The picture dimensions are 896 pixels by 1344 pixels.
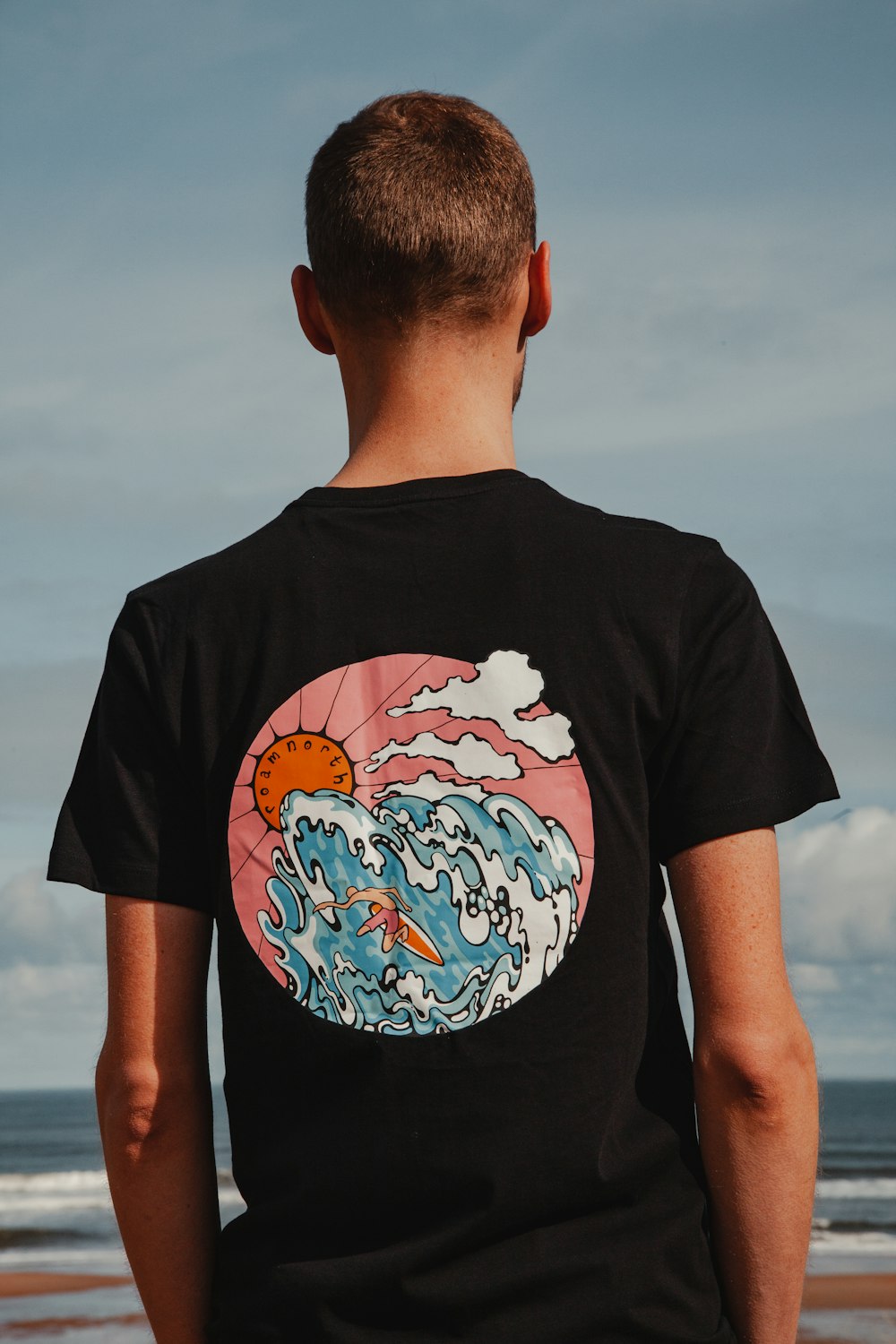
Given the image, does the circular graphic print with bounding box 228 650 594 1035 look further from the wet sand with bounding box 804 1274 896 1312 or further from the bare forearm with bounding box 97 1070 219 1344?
the wet sand with bounding box 804 1274 896 1312

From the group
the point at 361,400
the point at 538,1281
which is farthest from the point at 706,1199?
the point at 361,400

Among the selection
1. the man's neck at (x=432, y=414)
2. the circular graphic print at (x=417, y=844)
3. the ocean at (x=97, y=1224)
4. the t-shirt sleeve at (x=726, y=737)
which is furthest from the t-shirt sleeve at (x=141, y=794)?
the ocean at (x=97, y=1224)

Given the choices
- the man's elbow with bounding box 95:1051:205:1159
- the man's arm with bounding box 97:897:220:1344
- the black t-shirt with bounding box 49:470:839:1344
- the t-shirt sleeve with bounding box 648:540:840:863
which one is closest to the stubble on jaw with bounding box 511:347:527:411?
the black t-shirt with bounding box 49:470:839:1344

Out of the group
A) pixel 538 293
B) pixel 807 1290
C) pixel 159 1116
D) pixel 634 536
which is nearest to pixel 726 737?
pixel 634 536

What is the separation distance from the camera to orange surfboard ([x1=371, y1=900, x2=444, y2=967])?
151cm

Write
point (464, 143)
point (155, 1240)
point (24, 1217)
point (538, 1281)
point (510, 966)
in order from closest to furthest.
A: point (538, 1281)
point (510, 966)
point (155, 1240)
point (464, 143)
point (24, 1217)

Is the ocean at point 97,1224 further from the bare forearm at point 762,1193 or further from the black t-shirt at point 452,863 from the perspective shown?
the black t-shirt at point 452,863

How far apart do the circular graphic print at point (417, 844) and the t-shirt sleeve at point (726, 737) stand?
0.13 meters

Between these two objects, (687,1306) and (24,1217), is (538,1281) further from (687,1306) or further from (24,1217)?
(24,1217)

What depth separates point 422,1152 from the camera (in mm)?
1418

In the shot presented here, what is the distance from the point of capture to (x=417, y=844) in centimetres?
155

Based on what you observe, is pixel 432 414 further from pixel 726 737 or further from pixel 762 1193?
pixel 762 1193

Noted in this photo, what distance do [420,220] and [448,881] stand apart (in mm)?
899

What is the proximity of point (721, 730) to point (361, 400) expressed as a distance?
2.26 feet
